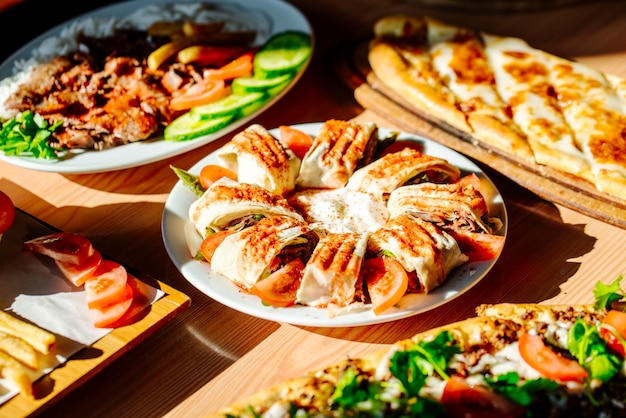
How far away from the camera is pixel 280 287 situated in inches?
101

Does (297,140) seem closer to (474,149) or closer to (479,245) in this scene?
(474,149)

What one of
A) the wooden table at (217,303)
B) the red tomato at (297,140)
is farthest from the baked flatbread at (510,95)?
the red tomato at (297,140)

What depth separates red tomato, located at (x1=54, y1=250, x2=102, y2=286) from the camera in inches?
108

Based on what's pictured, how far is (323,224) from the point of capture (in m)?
2.95

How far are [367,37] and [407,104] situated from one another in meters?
0.83

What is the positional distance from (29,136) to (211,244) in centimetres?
141

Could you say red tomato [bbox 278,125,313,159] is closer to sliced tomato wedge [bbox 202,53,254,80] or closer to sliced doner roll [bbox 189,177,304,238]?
sliced doner roll [bbox 189,177,304,238]

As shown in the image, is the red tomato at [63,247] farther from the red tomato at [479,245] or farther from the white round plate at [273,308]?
the red tomato at [479,245]

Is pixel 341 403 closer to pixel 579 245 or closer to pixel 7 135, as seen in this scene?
pixel 579 245

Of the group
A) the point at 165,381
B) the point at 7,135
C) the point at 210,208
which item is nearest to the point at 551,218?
the point at 210,208

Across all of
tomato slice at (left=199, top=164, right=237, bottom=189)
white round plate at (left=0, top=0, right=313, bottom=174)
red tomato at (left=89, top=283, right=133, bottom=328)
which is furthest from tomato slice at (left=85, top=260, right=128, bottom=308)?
white round plate at (left=0, top=0, right=313, bottom=174)

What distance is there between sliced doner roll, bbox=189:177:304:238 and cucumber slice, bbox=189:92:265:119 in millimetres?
840

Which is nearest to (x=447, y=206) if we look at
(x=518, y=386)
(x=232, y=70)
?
(x=518, y=386)

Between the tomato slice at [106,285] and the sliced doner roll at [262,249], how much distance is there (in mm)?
350
